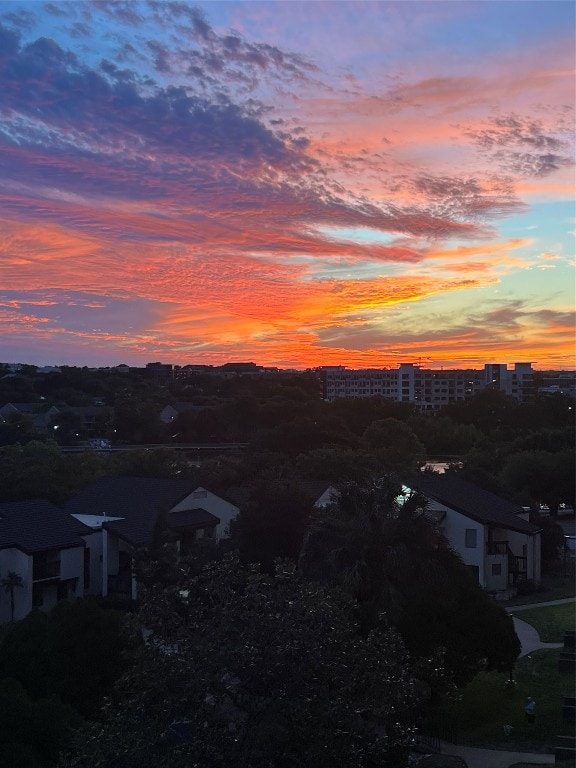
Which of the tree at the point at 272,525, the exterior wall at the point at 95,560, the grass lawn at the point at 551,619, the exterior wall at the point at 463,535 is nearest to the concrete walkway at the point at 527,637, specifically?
the grass lawn at the point at 551,619

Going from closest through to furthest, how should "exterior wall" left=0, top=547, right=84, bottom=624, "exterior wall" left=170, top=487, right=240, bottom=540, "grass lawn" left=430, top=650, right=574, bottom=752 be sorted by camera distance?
"grass lawn" left=430, top=650, right=574, bottom=752
"exterior wall" left=0, top=547, right=84, bottom=624
"exterior wall" left=170, top=487, right=240, bottom=540

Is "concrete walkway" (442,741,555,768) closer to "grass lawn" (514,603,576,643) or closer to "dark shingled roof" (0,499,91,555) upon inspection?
"grass lawn" (514,603,576,643)

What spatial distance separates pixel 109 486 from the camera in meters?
41.9

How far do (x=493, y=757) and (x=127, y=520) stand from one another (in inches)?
815

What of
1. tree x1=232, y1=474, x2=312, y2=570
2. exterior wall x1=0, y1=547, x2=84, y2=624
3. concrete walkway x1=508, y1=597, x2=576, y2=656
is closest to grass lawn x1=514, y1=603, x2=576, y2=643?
concrete walkway x1=508, y1=597, x2=576, y2=656

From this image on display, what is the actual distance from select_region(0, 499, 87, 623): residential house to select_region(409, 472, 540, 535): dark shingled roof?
14860 mm

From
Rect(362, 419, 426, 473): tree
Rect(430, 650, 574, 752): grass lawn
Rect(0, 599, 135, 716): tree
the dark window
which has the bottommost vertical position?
Rect(430, 650, 574, 752): grass lawn

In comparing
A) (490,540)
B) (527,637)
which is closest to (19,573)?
(527,637)

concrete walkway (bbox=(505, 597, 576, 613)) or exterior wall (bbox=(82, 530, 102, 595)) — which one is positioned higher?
exterior wall (bbox=(82, 530, 102, 595))

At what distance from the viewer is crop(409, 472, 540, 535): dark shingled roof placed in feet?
125

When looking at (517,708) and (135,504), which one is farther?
(135,504)

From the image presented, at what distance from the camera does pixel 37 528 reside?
1277 inches

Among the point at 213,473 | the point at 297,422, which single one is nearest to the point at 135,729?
the point at 213,473

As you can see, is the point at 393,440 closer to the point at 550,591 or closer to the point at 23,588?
the point at 550,591
